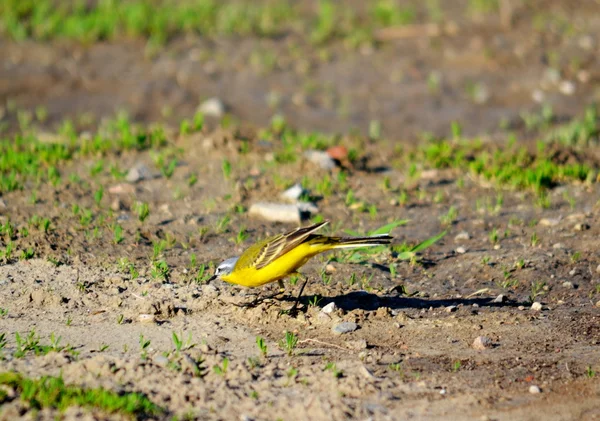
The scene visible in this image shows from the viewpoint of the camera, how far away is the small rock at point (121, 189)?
26.8 ft

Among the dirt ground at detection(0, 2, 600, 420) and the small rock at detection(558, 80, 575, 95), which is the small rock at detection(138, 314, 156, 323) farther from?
the small rock at detection(558, 80, 575, 95)

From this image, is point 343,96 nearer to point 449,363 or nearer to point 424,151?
point 424,151

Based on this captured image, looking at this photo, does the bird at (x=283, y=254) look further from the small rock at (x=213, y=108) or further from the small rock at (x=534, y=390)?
the small rock at (x=213, y=108)

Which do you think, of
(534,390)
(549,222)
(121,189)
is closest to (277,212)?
(121,189)

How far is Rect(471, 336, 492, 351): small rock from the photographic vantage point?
5.66 m

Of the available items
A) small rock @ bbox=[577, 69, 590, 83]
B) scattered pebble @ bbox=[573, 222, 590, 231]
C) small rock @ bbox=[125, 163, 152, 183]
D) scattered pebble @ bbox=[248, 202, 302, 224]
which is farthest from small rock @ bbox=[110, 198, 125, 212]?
small rock @ bbox=[577, 69, 590, 83]

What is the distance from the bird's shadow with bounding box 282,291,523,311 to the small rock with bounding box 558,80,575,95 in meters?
6.40

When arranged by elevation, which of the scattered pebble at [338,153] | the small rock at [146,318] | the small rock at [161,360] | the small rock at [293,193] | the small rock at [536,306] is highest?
the small rock at [161,360]

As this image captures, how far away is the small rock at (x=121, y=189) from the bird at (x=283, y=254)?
2.46 m

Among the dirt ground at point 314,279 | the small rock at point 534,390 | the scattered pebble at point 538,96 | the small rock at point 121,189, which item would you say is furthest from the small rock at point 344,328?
the scattered pebble at point 538,96

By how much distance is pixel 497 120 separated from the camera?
1138cm

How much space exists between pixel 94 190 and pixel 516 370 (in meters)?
4.42

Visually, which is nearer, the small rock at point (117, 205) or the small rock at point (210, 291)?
the small rock at point (210, 291)

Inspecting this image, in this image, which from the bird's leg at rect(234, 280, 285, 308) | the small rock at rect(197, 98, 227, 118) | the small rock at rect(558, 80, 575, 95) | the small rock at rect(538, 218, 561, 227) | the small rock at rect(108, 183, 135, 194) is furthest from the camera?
the small rock at rect(558, 80, 575, 95)
